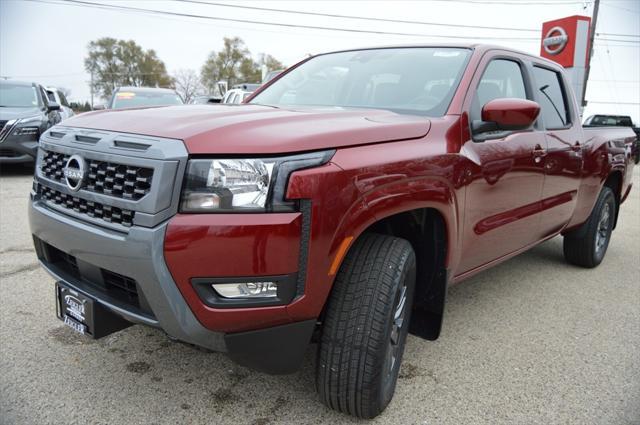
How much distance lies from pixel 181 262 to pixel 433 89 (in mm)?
1733

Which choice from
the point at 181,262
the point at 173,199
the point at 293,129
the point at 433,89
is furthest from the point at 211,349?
the point at 433,89

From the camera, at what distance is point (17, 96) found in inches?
381

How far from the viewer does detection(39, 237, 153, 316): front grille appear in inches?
76.9

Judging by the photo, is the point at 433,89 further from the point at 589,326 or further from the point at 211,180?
the point at 589,326

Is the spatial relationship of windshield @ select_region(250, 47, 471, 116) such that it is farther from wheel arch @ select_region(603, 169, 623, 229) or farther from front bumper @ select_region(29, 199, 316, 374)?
wheel arch @ select_region(603, 169, 623, 229)

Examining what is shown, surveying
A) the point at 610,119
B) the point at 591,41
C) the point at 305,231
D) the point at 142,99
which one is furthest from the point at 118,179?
the point at 591,41

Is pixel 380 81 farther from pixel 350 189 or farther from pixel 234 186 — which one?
pixel 234 186

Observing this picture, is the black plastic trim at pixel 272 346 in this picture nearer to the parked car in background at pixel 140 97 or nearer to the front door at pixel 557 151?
the front door at pixel 557 151

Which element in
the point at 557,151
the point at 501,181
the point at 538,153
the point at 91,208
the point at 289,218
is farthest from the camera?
the point at 557,151

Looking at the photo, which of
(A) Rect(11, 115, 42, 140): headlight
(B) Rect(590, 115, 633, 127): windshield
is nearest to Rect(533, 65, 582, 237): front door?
(A) Rect(11, 115, 42, 140): headlight

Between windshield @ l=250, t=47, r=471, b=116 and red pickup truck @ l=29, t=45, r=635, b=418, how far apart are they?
0.02 meters

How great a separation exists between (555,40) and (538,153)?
2388cm

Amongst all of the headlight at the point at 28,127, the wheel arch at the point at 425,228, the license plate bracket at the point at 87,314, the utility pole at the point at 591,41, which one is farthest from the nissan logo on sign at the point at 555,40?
the license plate bracket at the point at 87,314

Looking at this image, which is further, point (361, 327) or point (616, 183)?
point (616, 183)
